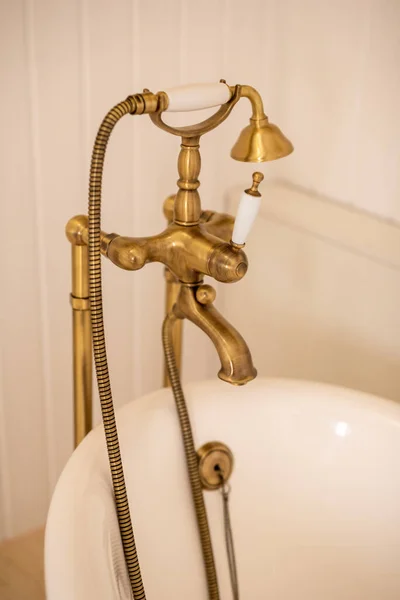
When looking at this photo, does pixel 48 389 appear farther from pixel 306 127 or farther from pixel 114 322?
pixel 306 127

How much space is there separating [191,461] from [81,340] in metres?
0.21

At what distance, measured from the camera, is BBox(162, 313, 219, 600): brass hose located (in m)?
0.96

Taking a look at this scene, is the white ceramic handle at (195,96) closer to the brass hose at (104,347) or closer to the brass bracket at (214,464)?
the brass hose at (104,347)

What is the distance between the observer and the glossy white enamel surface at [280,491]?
95cm

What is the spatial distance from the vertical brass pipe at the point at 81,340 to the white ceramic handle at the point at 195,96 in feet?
0.81

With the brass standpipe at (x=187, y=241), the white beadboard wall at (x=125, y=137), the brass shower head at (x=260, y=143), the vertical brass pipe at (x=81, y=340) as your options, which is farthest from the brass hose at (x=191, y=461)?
the white beadboard wall at (x=125, y=137)

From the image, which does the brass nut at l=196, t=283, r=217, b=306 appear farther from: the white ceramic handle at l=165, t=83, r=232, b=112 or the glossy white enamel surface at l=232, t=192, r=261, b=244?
the white ceramic handle at l=165, t=83, r=232, b=112

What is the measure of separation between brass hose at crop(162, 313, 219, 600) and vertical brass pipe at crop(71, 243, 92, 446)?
108 mm

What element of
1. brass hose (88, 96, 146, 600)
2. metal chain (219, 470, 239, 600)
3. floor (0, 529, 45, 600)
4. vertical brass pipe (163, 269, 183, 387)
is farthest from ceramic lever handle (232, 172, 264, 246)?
floor (0, 529, 45, 600)

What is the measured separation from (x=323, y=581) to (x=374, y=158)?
61 centimetres

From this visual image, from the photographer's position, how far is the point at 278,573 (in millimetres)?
1024

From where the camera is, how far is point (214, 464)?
3.29 ft

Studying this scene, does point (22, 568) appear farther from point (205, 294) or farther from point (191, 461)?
point (205, 294)

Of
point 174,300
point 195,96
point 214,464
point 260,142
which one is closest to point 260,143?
point 260,142
